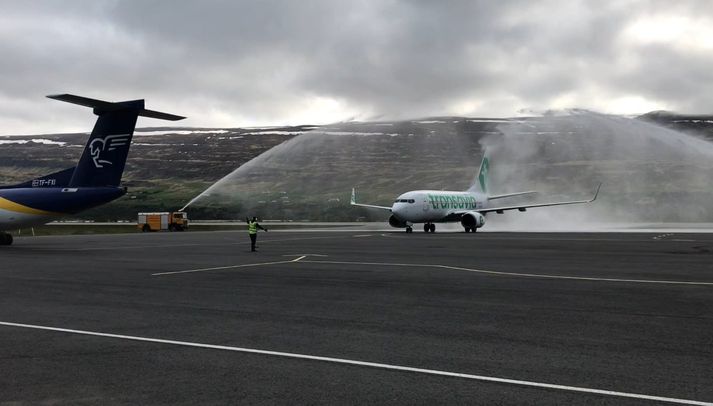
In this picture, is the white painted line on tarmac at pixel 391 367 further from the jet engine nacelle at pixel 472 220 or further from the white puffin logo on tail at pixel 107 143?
the jet engine nacelle at pixel 472 220

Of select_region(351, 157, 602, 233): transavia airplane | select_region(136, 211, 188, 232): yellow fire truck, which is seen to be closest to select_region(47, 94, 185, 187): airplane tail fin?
select_region(351, 157, 602, 233): transavia airplane

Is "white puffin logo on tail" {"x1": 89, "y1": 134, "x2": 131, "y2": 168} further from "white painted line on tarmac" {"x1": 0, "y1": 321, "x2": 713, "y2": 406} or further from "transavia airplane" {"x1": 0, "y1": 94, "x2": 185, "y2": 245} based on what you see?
"white painted line on tarmac" {"x1": 0, "y1": 321, "x2": 713, "y2": 406}

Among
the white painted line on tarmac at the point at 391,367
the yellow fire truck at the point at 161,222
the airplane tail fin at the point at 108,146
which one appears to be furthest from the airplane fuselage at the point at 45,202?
the yellow fire truck at the point at 161,222

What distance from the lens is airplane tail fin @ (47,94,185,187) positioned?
34.8m

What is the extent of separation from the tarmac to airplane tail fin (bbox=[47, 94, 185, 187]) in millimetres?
13811

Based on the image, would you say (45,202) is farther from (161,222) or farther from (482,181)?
(482,181)

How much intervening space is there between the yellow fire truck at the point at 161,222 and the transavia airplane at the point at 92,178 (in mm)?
38683

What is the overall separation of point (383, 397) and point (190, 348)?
4.05 m

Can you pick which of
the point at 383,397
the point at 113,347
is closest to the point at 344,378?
the point at 383,397

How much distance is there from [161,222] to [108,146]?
41.0 meters

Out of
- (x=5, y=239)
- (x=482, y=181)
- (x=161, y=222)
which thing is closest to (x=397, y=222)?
(x=482, y=181)

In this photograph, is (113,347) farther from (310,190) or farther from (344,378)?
(310,190)

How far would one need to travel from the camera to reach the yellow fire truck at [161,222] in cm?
7450

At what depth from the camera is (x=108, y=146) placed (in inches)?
1385
